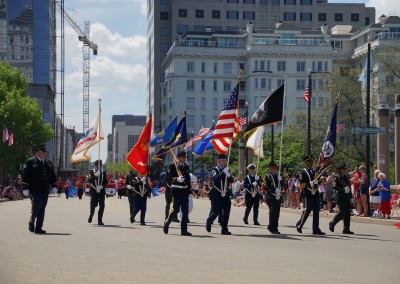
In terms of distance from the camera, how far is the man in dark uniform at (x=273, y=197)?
65.6 feet

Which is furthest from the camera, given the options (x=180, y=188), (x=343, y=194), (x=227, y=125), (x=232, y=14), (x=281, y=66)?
(x=232, y=14)

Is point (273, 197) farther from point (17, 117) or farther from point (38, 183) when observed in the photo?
point (17, 117)

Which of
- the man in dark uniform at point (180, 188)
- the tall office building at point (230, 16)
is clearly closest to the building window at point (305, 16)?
the tall office building at point (230, 16)

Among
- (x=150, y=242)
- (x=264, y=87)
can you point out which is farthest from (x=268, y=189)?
(x=264, y=87)

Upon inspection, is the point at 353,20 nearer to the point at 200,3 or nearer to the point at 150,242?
the point at 200,3

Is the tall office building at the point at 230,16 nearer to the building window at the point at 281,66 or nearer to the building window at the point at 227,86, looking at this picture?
the building window at the point at 227,86

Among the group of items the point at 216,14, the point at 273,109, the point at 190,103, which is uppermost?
the point at 216,14

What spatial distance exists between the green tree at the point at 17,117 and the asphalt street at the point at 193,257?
58.4 metres

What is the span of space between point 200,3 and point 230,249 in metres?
126

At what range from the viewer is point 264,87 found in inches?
4636

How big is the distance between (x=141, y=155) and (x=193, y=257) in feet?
36.5

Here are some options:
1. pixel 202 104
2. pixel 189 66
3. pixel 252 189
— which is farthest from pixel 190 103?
pixel 252 189

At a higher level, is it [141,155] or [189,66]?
[189,66]

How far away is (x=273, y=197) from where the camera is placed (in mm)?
20047
